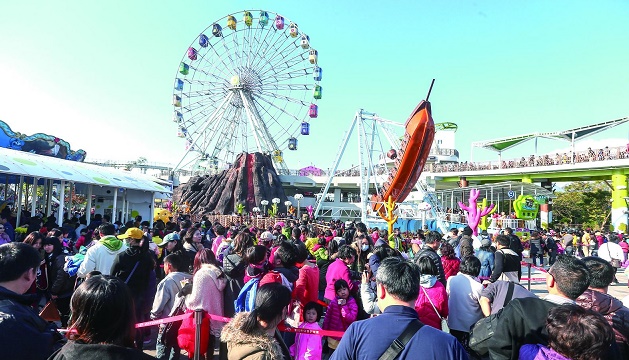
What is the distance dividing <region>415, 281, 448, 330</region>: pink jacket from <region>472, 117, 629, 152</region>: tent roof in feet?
93.7

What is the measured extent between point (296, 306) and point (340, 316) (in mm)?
444

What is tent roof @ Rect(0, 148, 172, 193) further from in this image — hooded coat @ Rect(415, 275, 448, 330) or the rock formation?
the rock formation

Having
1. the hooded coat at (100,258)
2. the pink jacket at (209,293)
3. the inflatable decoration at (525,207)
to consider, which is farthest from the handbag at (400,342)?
the inflatable decoration at (525,207)

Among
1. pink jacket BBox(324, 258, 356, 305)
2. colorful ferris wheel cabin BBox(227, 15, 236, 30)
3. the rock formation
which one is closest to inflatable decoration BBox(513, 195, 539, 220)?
pink jacket BBox(324, 258, 356, 305)

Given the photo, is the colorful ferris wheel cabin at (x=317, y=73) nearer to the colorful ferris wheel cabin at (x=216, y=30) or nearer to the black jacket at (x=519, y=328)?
the colorful ferris wheel cabin at (x=216, y=30)

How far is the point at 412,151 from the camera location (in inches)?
610

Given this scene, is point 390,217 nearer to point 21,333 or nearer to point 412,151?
point 412,151

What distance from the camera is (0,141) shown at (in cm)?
1819

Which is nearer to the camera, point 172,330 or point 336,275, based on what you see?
point 172,330

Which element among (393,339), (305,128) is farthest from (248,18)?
(393,339)

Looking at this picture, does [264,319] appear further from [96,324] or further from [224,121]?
[224,121]

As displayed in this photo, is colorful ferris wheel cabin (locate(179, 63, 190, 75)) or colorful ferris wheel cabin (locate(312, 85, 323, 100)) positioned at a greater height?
colorful ferris wheel cabin (locate(179, 63, 190, 75))

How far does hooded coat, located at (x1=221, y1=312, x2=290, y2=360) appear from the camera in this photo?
6.68 feet

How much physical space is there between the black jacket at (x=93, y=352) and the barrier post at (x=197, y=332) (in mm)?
1871
